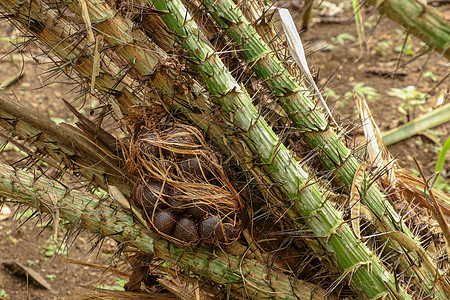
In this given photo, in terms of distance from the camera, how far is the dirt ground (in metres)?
2.04

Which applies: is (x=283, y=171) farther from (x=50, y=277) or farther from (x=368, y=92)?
(x=368, y=92)

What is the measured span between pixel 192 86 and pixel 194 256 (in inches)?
17.2

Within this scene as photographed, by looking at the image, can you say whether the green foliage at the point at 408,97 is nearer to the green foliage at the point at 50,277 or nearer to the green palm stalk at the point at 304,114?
the green palm stalk at the point at 304,114

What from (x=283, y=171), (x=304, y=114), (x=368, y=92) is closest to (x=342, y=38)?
(x=368, y=92)

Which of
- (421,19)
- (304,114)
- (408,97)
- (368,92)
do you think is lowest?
(408,97)

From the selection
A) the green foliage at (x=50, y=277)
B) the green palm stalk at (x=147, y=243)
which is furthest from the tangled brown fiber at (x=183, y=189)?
the green foliage at (x=50, y=277)

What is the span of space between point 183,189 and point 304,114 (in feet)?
1.24

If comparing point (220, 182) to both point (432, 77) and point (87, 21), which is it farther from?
point (432, 77)

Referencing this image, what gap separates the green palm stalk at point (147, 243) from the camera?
116 cm

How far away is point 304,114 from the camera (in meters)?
1.19

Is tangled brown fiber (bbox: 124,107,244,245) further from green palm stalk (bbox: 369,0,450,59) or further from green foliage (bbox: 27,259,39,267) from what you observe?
green foliage (bbox: 27,259,39,267)

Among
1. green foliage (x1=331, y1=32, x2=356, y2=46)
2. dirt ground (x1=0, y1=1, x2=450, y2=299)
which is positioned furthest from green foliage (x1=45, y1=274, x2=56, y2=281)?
green foliage (x1=331, y1=32, x2=356, y2=46)

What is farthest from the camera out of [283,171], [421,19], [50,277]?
[50,277]

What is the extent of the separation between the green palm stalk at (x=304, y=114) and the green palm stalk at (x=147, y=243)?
0.90 ft
